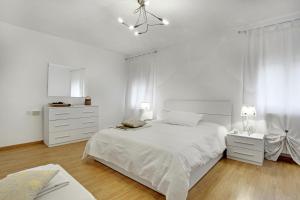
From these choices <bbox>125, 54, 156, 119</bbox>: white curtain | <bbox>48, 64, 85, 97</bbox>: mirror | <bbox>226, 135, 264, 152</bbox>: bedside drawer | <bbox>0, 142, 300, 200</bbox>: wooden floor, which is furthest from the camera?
<bbox>125, 54, 156, 119</bbox>: white curtain

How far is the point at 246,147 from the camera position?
9.39ft

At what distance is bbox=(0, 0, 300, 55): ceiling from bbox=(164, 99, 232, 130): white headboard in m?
1.55

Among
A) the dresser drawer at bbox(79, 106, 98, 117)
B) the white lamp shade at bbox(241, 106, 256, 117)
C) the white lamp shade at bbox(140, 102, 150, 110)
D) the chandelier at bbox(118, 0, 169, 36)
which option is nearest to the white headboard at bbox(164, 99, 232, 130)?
the white lamp shade at bbox(241, 106, 256, 117)

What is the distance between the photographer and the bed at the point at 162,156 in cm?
172

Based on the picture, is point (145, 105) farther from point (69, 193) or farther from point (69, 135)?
point (69, 193)

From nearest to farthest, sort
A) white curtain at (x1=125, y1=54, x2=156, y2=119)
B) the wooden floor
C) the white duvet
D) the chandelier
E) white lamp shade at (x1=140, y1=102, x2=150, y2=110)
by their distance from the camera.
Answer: the white duvet → the wooden floor → the chandelier → white lamp shade at (x1=140, y1=102, x2=150, y2=110) → white curtain at (x1=125, y1=54, x2=156, y2=119)

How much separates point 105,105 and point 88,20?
2.65 m

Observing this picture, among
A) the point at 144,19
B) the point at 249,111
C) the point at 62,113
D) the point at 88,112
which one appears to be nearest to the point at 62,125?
the point at 62,113

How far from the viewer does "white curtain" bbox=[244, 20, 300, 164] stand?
2.76 meters

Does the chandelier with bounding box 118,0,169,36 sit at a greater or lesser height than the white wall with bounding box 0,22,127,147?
greater

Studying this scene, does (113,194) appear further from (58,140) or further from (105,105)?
(105,105)

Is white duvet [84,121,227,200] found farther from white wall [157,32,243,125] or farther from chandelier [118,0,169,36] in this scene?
chandelier [118,0,169,36]

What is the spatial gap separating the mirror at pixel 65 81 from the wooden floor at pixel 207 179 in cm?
159

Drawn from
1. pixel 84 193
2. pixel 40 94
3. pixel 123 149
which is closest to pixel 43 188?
pixel 84 193
